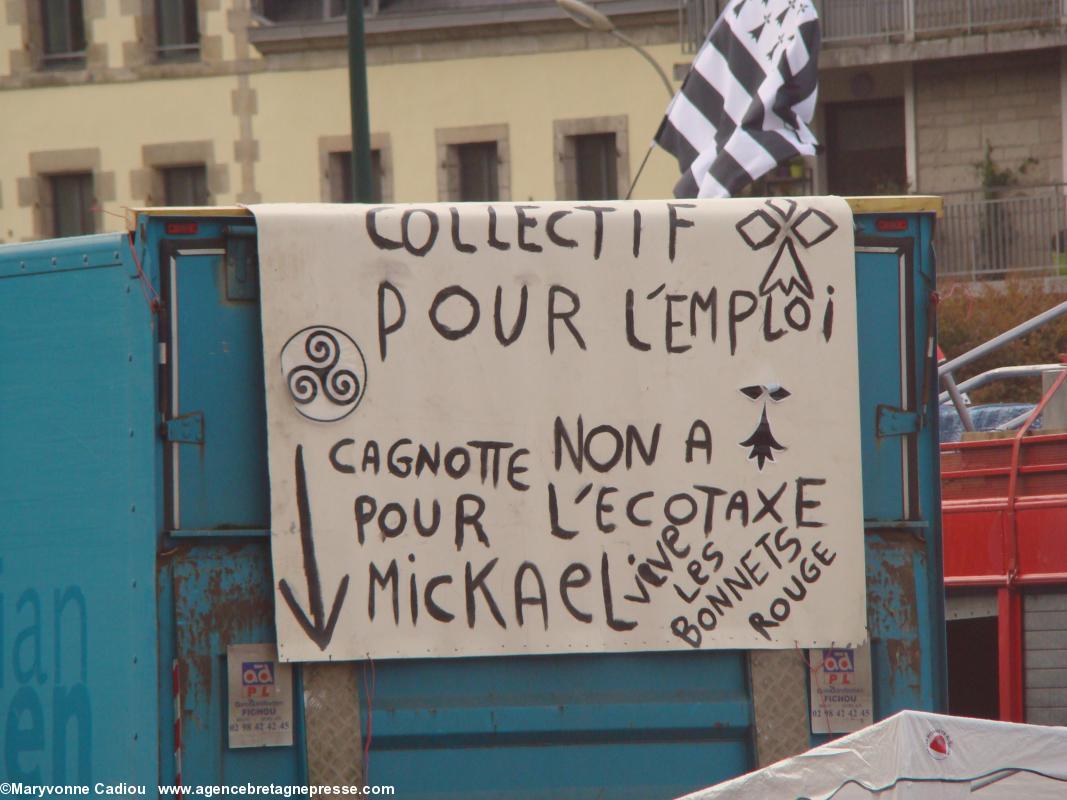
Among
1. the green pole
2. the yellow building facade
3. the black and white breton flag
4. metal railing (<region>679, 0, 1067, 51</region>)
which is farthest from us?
the yellow building facade

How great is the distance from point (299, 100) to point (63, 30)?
14.8 ft

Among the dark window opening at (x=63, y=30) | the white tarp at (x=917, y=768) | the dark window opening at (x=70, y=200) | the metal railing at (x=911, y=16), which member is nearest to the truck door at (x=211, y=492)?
the white tarp at (x=917, y=768)

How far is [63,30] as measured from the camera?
30.7 metres

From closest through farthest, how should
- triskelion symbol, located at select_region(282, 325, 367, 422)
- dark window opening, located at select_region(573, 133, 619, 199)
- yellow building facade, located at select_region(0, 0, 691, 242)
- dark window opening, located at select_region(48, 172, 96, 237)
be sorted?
triskelion symbol, located at select_region(282, 325, 367, 422), yellow building facade, located at select_region(0, 0, 691, 242), dark window opening, located at select_region(573, 133, 619, 199), dark window opening, located at select_region(48, 172, 96, 237)

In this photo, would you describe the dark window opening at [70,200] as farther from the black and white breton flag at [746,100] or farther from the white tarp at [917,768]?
the white tarp at [917,768]

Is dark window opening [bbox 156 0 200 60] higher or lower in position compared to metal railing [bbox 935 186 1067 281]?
higher

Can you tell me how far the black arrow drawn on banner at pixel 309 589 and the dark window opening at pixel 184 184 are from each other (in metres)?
25.1

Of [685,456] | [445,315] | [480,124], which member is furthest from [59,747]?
[480,124]

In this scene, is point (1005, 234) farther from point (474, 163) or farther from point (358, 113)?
point (358, 113)

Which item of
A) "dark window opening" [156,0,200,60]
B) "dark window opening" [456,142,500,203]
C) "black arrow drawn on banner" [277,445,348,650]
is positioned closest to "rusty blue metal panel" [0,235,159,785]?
"black arrow drawn on banner" [277,445,348,650]

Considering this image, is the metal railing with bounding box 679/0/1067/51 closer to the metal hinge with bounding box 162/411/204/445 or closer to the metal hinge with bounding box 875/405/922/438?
the metal hinge with bounding box 875/405/922/438

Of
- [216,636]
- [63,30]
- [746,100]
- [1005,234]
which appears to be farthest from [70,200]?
[216,636]

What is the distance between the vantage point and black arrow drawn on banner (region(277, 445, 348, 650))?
18.5ft

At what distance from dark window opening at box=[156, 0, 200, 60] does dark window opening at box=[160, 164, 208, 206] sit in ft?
6.01
